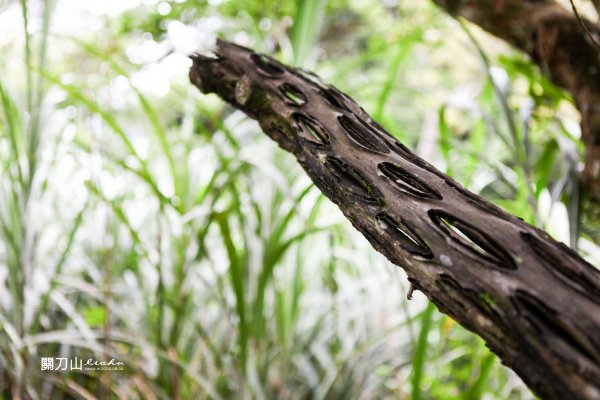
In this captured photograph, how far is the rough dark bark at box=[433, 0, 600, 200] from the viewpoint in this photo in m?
0.61

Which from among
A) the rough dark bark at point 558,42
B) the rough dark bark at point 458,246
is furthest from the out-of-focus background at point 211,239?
the rough dark bark at point 458,246

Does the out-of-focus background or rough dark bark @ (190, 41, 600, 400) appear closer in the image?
rough dark bark @ (190, 41, 600, 400)

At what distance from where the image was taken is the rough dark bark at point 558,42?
61 cm

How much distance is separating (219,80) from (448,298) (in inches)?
9.6

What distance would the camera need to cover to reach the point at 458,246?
0.21 meters

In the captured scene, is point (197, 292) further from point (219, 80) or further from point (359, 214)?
point (359, 214)

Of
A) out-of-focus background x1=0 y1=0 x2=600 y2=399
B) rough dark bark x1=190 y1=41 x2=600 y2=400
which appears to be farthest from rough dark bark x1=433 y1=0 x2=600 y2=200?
rough dark bark x1=190 y1=41 x2=600 y2=400

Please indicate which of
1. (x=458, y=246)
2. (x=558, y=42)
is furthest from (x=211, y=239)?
(x=458, y=246)

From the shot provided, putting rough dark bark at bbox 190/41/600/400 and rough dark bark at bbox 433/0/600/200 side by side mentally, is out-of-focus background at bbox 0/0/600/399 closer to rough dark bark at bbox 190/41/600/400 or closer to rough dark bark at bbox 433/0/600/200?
rough dark bark at bbox 433/0/600/200

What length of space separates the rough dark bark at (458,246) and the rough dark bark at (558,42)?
0.43m

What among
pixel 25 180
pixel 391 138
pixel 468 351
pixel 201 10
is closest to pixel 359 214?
pixel 391 138

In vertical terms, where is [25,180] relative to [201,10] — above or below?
below

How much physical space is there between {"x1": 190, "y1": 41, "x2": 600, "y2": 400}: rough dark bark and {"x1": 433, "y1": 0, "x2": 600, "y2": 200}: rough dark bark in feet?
1.41

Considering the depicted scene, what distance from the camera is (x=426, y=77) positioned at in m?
3.12
